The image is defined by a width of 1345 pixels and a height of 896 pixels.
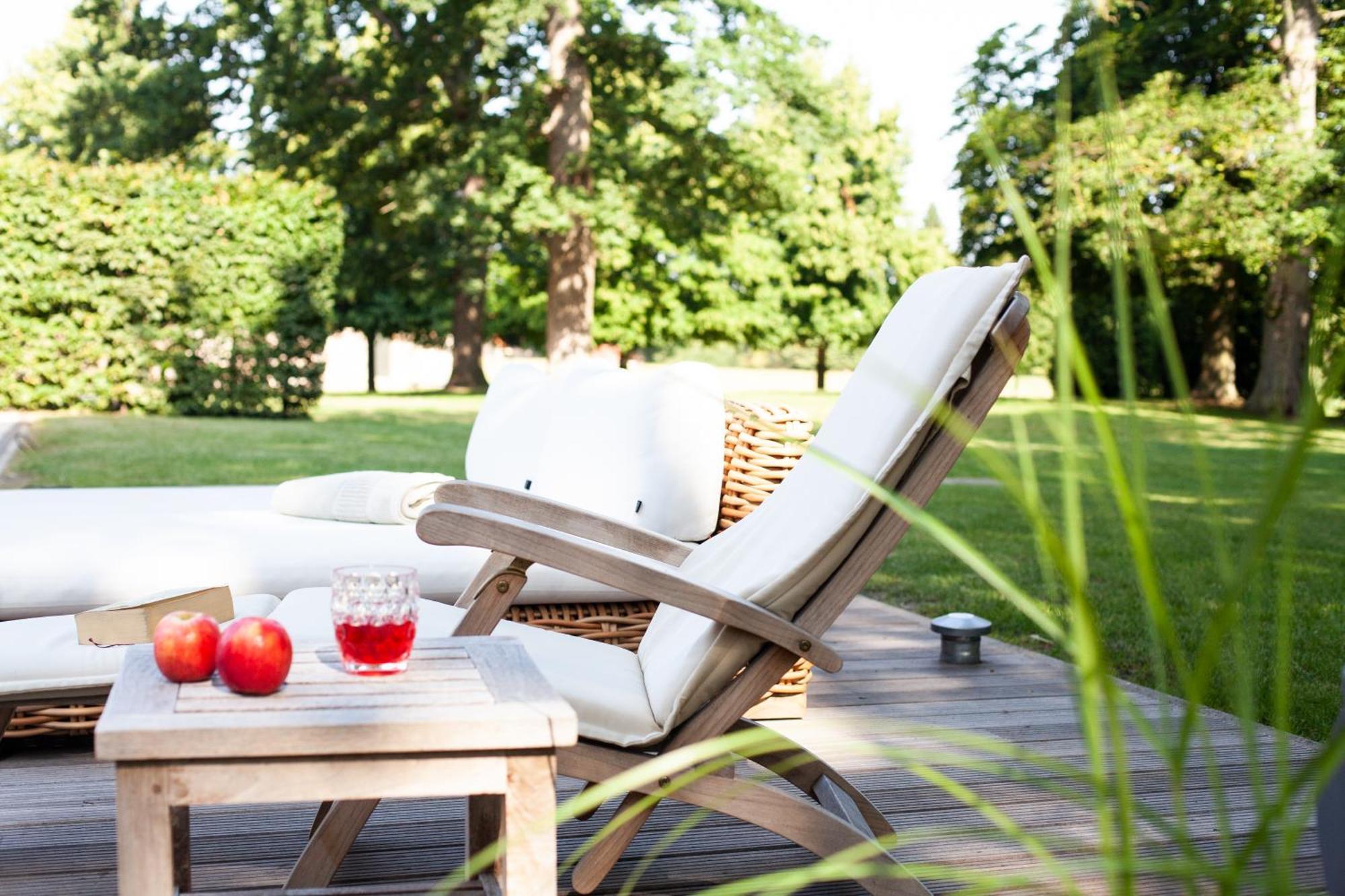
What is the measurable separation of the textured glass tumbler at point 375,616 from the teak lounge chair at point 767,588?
0.80 feet

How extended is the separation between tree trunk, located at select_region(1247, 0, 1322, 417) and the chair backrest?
1370cm

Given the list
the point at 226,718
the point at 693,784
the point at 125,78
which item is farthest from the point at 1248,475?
the point at 125,78

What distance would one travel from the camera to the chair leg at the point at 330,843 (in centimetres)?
187

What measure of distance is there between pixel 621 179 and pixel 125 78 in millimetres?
8655

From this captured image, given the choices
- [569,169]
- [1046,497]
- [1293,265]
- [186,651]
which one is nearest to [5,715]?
[186,651]

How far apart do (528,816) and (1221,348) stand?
63.9ft

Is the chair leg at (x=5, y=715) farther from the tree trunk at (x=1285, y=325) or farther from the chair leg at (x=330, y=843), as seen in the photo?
the tree trunk at (x=1285, y=325)

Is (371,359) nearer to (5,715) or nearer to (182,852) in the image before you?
(5,715)

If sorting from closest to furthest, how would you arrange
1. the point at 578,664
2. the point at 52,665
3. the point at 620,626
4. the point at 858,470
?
the point at 858,470
the point at 578,664
the point at 52,665
the point at 620,626

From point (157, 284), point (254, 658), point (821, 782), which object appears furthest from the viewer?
point (157, 284)

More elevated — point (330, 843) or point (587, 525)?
point (587, 525)

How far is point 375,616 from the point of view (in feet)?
5.00

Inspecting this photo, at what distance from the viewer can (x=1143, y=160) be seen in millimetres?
15531

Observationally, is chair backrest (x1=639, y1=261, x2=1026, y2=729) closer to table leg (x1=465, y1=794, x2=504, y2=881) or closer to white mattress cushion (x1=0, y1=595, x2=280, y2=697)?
table leg (x1=465, y1=794, x2=504, y2=881)
